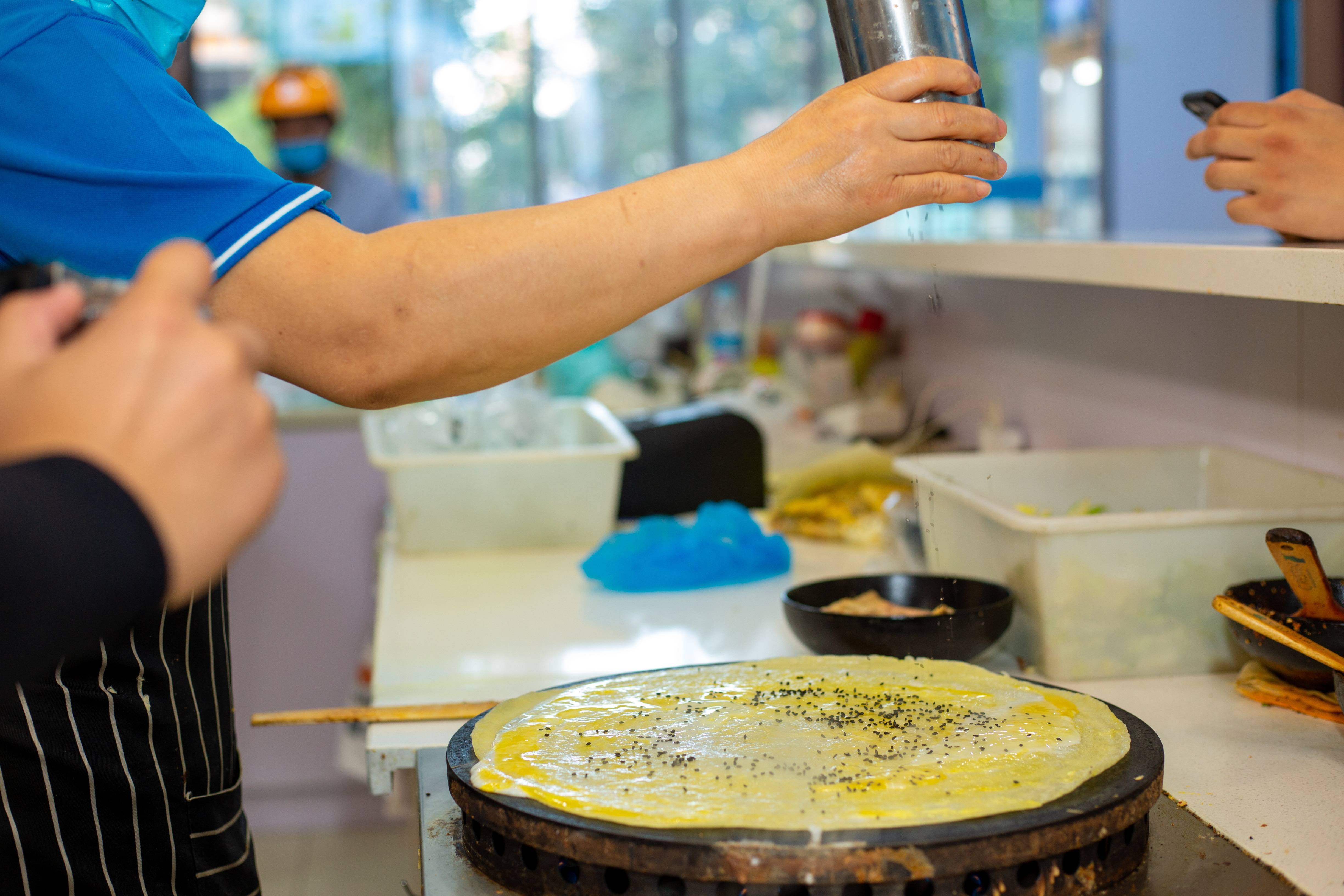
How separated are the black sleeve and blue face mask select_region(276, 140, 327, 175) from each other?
12.7 feet

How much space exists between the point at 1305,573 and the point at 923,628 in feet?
1.08

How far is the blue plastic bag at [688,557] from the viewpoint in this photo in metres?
1.61

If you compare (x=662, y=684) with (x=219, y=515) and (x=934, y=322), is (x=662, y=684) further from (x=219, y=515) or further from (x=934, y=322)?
(x=934, y=322)

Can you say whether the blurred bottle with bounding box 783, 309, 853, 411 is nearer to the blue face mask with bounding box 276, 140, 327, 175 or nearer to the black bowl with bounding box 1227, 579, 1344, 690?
the black bowl with bounding box 1227, 579, 1344, 690

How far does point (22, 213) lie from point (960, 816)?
71 cm

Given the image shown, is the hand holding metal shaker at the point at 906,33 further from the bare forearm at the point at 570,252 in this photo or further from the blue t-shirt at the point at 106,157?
the blue t-shirt at the point at 106,157

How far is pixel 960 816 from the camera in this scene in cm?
71

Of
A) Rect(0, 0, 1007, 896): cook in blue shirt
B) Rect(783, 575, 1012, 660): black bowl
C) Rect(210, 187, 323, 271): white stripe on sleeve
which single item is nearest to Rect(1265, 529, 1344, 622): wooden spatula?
Rect(783, 575, 1012, 660): black bowl

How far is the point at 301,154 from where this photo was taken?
4043mm

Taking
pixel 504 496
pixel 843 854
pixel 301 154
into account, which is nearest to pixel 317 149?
pixel 301 154

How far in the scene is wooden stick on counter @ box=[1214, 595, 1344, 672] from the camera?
0.92 m

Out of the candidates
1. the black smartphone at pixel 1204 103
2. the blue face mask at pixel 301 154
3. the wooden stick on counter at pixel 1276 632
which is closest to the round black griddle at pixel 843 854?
the wooden stick on counter at pixel 1276 632

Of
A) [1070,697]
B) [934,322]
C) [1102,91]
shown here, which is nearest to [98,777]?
[1070,697]

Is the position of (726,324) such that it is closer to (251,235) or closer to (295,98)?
(295,98)
